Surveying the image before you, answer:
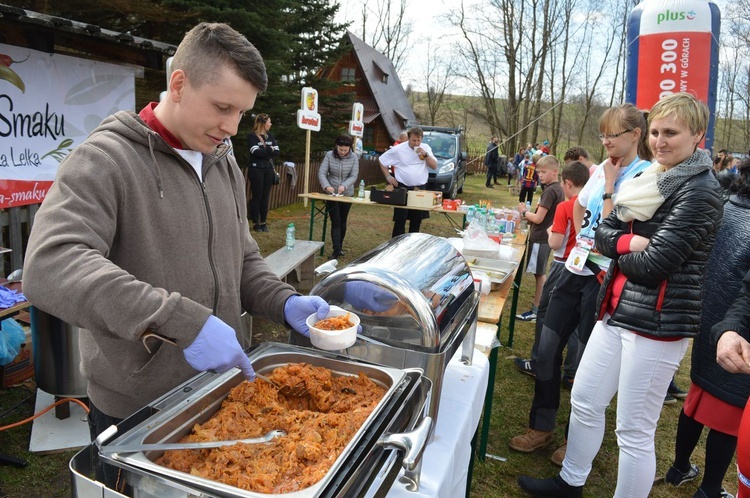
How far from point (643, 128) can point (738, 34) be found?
26426 millimetres

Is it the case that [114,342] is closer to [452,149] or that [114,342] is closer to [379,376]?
[379,376]

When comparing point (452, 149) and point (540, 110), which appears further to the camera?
point (540, 110)

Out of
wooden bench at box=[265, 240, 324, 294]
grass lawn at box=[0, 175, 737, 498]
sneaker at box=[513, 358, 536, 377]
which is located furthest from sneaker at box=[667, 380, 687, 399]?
wooden bench at box=[265, 240, 324, 294]

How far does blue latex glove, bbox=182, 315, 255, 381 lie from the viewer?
1.13 metres

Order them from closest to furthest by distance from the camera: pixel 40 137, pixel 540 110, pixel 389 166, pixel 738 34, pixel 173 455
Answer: pixel 173 455 → pixel 40 137 → pixel 389 166 → pixel 738 34 → pixel 540 110

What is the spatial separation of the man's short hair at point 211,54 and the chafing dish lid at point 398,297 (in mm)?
739

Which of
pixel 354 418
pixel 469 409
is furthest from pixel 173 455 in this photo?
pixel 469 409

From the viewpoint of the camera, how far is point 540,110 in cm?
3353

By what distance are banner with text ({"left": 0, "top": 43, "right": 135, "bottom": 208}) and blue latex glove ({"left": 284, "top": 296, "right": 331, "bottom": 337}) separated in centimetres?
448

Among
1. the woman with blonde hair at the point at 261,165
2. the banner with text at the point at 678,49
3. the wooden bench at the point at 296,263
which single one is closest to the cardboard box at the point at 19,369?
the wooden bench at the point at 296,263

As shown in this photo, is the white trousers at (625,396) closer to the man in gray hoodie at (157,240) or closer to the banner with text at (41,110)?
the man in gray hoodie at (157,240)

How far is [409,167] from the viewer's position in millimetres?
8289

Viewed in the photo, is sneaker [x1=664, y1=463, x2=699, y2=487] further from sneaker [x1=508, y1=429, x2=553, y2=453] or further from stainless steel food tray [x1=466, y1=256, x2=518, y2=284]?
stainless steel food tray [x1=466, y1=256, x2=518, y2=284]

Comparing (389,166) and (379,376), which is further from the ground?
(389,166)
